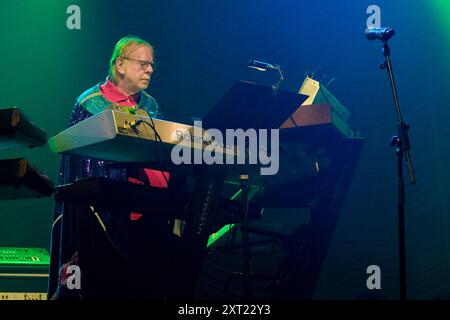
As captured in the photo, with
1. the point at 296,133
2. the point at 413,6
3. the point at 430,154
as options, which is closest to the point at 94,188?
the point at 296,133

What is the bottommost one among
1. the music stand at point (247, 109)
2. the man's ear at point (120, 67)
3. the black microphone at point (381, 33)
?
the music stand at point (247, 109)

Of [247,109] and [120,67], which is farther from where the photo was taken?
[120,67]

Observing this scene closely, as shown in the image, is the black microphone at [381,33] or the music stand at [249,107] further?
the black microphone at [381,33]

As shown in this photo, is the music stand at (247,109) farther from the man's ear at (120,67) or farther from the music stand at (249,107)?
the man's ear at (120,67)

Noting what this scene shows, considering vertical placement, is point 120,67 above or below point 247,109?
above

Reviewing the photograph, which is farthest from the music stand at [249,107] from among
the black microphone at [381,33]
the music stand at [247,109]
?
the black microphone at [381,33]

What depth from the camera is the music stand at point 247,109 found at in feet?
7.02

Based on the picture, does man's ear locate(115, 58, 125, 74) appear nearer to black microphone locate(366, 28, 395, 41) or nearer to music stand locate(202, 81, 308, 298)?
music stand locate(202, 81, 308, 298)

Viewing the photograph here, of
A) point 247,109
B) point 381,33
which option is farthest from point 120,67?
point 381,33

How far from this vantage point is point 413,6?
13.2 ft

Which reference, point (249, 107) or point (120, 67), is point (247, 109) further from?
point (120, 67)

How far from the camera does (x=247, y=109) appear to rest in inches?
86.9

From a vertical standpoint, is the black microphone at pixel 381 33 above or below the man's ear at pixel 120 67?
above

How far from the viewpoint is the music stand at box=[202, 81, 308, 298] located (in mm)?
2139
